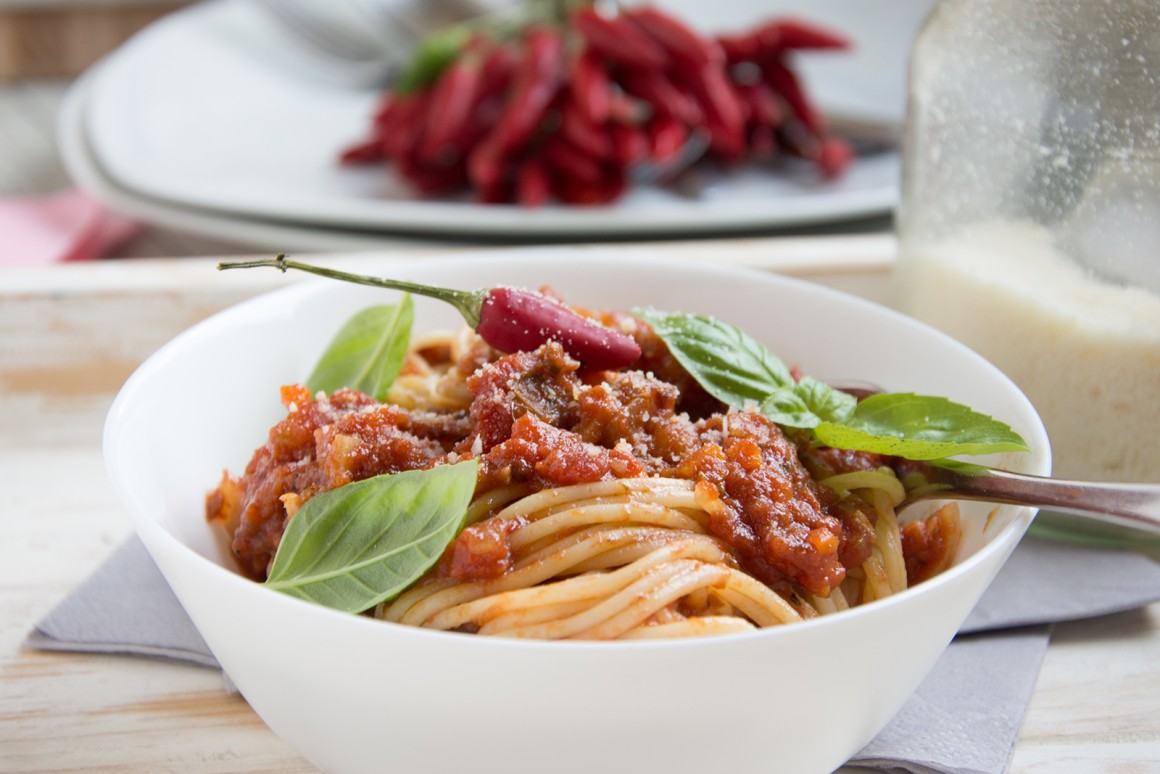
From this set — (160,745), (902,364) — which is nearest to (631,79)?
(902,364)

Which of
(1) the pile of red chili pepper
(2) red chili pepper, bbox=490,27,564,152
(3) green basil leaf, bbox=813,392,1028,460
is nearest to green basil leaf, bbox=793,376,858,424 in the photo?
(3) green basil leaf, bbox=813,392,1028,460

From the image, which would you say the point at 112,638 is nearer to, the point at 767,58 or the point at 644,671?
the point at 644,671

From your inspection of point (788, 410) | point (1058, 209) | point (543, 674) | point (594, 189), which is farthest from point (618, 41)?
point (543, 674)

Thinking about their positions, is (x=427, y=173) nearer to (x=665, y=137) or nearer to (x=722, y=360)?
(x=665, y=137)

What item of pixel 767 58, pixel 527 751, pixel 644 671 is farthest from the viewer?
pixel 767 58

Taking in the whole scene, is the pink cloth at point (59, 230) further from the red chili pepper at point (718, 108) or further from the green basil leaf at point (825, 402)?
the green basil leaf at point (825, 402)
